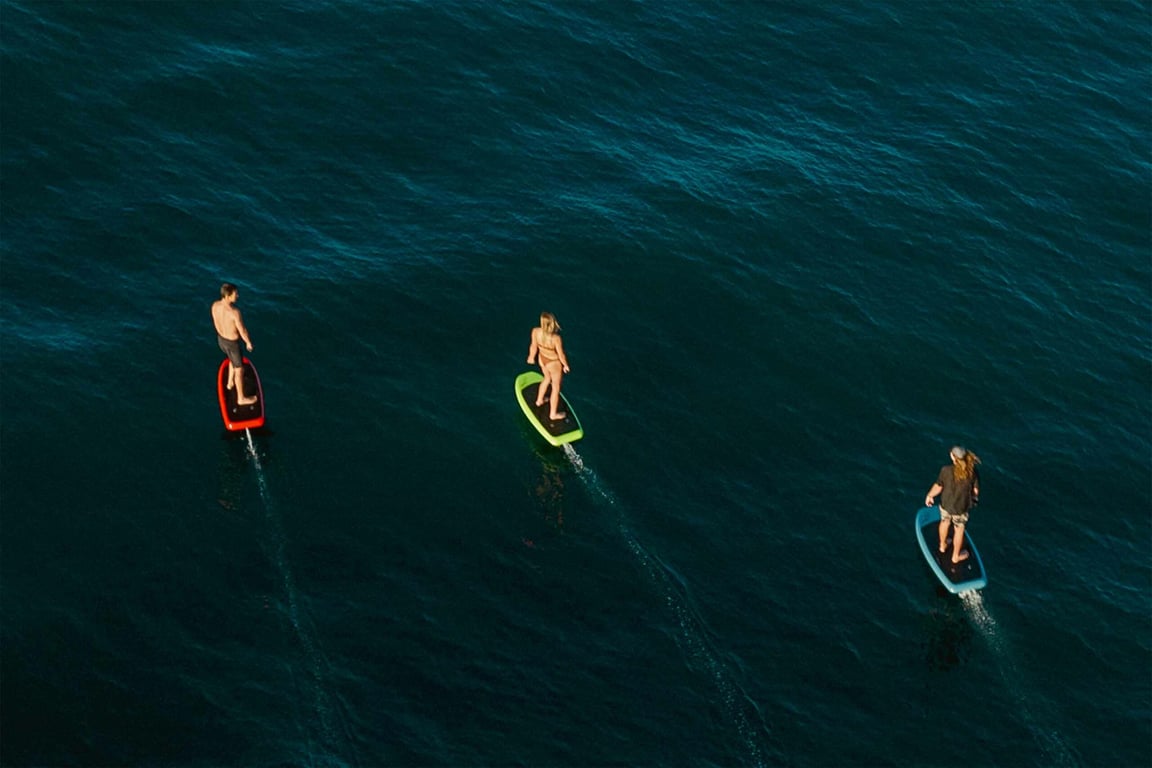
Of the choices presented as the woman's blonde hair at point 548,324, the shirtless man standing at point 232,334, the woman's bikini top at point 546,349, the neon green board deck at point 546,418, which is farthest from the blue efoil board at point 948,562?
the shirtless man standing at point 232,334

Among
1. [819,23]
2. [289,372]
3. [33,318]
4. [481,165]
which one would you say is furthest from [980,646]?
[819,23]

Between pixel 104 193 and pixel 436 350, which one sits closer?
pixel 436 350

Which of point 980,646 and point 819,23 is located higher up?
point 819,23

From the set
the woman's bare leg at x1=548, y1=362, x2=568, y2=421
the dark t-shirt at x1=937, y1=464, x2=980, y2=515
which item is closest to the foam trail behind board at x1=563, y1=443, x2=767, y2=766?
the woman's bare leg at x1=548, y1=362, x2=568, y2=421

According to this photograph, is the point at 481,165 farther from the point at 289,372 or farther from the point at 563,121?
the point at 289,372

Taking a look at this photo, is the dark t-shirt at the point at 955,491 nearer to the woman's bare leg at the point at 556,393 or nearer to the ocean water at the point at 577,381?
the ocean water at the point at 577,381

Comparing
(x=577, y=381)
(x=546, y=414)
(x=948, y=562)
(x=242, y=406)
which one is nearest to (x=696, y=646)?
(x=948, y=562)

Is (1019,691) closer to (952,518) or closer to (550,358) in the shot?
(952,518)
